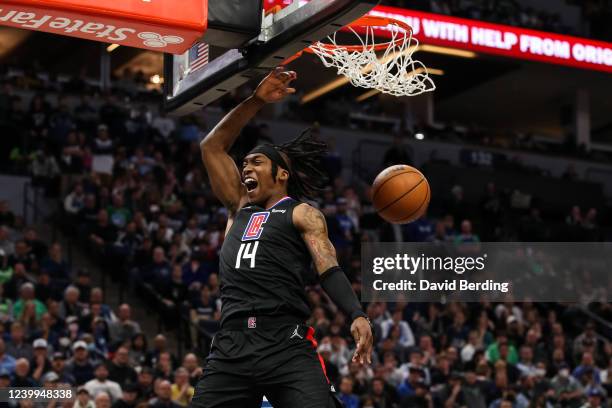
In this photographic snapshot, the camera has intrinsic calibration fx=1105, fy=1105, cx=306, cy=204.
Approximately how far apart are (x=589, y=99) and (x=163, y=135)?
39.6 feet

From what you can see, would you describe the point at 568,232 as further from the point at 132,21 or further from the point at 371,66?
the point at 132,21

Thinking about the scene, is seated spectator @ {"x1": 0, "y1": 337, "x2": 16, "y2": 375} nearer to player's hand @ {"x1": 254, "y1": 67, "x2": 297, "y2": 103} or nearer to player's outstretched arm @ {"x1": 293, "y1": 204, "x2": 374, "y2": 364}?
player's hand @ {"x1": 254, "y1": 67, "x2": 297, "y2": 103}

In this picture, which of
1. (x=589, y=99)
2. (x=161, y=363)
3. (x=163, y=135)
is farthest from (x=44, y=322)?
(x=589, y=99)

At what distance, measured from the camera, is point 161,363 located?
12461 millimetres

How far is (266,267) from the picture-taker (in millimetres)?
5543

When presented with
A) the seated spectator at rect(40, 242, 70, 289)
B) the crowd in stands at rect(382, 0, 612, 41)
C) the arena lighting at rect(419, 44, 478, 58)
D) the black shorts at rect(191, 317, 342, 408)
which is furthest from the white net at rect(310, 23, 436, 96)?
the arena lighting at rect(419, 44, 478, 58)

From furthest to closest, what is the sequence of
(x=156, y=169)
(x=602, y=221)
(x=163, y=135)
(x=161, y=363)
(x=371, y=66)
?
(x=602, y=221)
(x=163, y=135)
(x=156, y=169)
(x=161, y=363)
(x=371, y=66)

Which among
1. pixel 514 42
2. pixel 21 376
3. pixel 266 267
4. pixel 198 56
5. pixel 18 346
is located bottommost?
pixel 21 376

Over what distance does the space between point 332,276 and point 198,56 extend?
6.37ft

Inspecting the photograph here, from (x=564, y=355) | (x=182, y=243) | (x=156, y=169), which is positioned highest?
(x=156, y=169)

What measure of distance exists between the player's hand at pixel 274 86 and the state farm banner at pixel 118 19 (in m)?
0.45

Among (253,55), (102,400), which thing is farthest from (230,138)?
(102,400)

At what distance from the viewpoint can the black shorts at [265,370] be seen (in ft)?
17.4

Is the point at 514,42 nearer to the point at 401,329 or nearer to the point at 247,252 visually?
the point at 401,329
